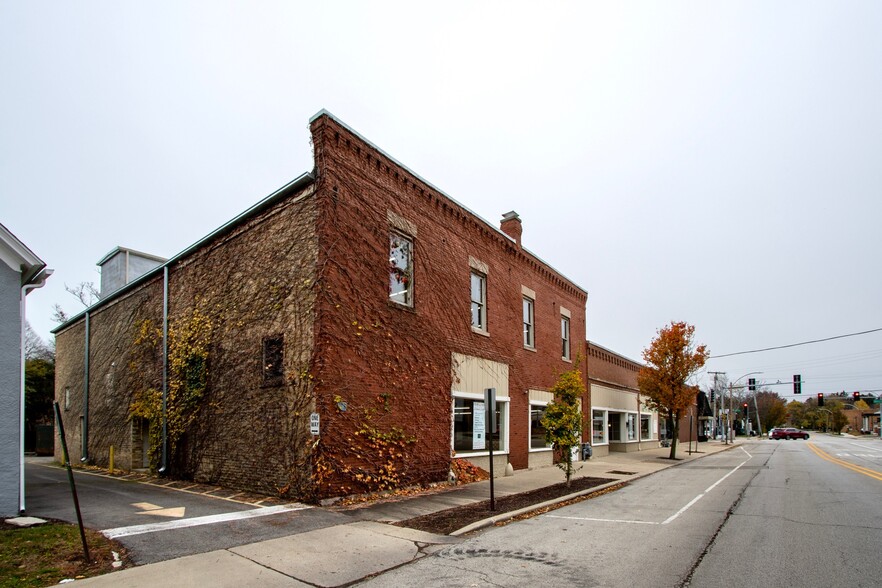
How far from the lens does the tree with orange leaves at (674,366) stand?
28484mm

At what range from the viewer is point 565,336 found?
2506 centimetres

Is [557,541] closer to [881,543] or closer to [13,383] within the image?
[881,543]

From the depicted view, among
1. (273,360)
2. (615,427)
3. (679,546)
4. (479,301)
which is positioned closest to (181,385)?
(273,360)

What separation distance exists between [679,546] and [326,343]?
7.21m

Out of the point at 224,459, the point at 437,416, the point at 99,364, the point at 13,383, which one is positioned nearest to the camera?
the point at 13,383

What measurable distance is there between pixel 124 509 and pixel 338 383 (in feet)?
14.6

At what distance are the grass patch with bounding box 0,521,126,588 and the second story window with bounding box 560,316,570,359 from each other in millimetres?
19374

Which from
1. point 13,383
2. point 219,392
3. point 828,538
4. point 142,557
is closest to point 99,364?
point 219,392

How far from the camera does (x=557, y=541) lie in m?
8.48

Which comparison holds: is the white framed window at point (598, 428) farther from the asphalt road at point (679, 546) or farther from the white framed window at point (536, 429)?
the asphalt road at point (679, 546)

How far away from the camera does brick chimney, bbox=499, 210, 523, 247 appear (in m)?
21.4

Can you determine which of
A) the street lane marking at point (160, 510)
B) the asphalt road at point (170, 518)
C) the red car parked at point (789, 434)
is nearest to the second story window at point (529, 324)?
the asphalt road at point (170, 518)

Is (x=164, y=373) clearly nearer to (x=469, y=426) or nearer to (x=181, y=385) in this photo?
(x=181, y=385)

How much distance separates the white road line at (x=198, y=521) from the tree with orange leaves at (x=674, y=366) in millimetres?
22996
